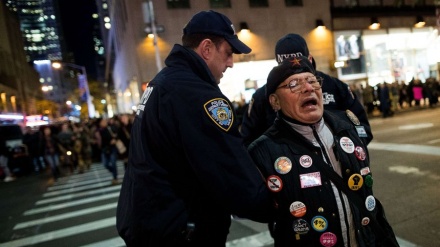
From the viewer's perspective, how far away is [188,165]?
166cm

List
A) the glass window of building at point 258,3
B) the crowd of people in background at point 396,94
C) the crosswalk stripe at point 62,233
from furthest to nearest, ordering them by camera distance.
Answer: the glass window of building at point 258,3
the crowd of people in background at point 396,94
the crosswalk stripe at point 62,233

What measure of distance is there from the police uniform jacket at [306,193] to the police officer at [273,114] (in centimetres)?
109

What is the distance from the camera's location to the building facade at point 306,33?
20.6 metres

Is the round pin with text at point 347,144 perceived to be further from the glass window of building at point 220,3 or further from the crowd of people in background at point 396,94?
the glass window of building at point 220,3

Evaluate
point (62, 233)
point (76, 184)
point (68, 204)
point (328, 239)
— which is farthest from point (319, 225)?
point (76, 184)

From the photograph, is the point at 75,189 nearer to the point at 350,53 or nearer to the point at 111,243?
the point at 111,243

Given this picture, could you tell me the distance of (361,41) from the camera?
81.3 feet

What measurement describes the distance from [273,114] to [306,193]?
65.3 inches

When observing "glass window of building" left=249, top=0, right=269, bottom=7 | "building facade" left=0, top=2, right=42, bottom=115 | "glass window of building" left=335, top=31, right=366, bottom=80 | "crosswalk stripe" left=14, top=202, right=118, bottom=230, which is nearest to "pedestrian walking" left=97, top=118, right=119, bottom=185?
"crosswalk stripe" left=14, top=202, right=118, bottom=230

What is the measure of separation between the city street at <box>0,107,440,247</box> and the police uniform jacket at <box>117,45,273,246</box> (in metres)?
2.86

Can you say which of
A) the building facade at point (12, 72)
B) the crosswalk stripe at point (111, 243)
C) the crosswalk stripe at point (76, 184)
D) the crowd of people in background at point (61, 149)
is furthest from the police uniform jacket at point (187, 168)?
the building facade at point (12, 72)

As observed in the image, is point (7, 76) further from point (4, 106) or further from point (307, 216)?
point (307, 216)

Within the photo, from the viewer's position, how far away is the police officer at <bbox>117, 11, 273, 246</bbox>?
1.56m

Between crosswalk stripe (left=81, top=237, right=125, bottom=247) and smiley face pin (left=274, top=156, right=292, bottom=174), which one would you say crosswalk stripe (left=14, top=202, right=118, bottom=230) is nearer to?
crosswalk stripe (left=81, top=237, right=125, bottom=247)
